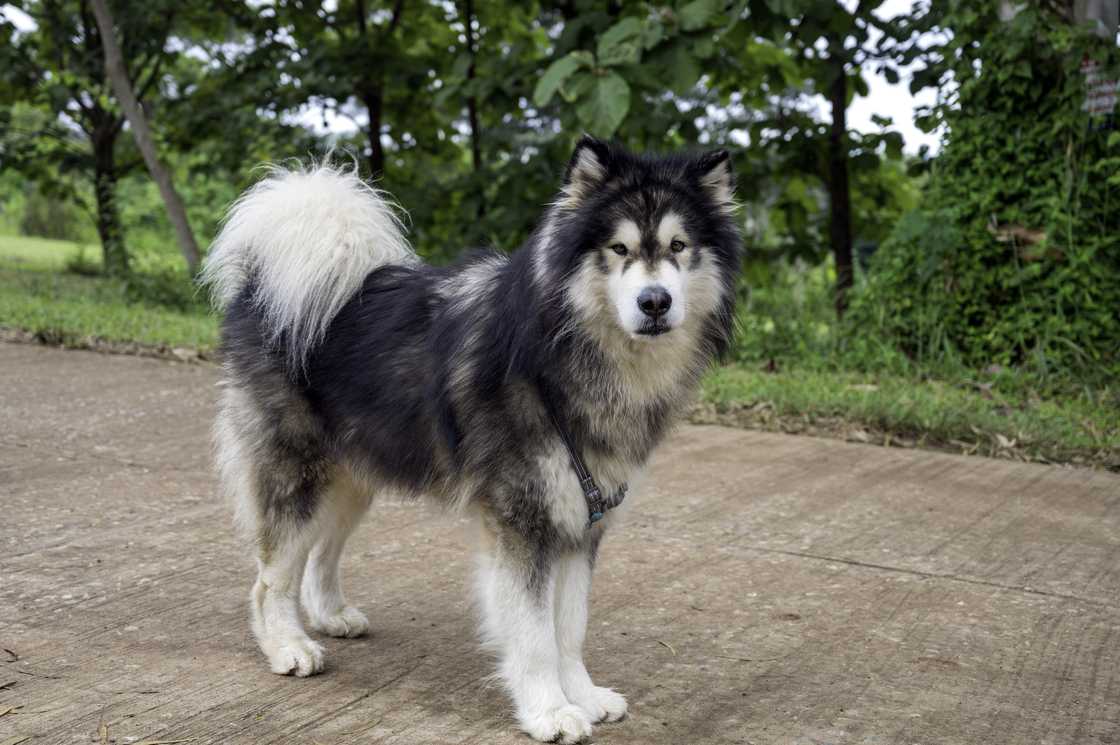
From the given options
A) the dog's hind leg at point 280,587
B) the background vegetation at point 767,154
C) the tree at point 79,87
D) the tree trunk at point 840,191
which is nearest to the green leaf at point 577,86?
the background vegetation at point 767,154

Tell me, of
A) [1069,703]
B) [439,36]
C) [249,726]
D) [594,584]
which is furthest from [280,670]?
[439,36]

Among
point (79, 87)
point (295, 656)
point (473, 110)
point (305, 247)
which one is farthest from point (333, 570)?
point (79, 87)

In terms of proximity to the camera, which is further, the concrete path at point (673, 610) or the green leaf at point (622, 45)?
the green leaf at point (622, 45)

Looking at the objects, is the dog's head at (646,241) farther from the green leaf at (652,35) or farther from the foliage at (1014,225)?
the foliage at (1014,225)

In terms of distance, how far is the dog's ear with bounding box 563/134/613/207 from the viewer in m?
3.19

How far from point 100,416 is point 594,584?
11.8 feet

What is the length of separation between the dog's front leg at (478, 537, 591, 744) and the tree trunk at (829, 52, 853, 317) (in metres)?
6.59

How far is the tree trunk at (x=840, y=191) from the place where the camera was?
373 inches

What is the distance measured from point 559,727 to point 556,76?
4.85 meters

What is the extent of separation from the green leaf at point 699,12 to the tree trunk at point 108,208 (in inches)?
268

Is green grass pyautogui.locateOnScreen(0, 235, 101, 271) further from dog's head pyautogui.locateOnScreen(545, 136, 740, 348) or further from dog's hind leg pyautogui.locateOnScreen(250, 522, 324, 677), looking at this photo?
dog's head pyautogui.locateOnScreen(545, 136, 740, 348)

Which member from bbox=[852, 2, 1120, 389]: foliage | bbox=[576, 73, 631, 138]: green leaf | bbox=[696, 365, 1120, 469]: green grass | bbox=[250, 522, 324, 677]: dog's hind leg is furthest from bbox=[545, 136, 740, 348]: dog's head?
bbox=[852, 2, 1120, 389]: foliage

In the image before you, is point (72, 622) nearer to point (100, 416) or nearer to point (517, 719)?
point (517, 719)

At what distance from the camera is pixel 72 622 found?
3.63 metres
